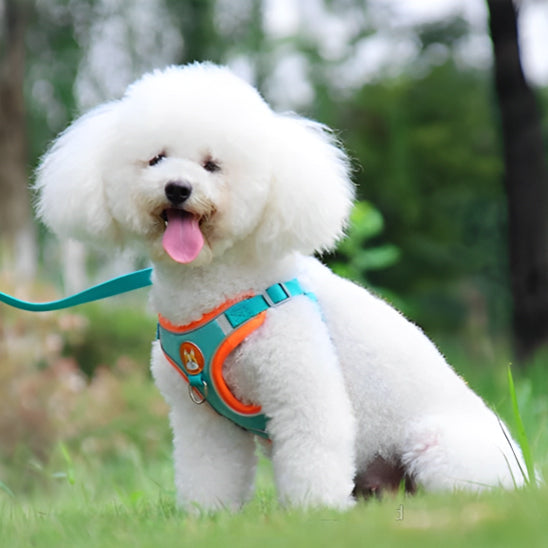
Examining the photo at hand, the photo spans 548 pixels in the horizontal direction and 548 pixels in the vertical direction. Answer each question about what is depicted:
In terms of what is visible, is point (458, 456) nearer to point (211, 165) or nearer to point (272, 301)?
point (272, 301)

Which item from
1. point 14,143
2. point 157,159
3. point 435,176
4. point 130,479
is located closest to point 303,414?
point 157,159

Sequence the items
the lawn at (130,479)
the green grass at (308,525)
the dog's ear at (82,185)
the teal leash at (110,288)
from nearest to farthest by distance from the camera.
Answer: the green grass at (308,525) → the lawn at (130,479) → the dog's ear at (82,185) → the teal leash at (110,288)

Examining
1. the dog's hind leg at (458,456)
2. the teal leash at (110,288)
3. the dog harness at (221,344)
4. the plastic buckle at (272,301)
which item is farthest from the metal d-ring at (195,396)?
the dog's hind leg at (458,456)

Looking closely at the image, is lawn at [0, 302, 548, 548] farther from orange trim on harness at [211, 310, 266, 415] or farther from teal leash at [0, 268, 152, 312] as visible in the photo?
teal leash at [0, 268, 152, 312]

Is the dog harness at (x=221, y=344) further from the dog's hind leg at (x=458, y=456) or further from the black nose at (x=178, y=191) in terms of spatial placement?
the dog's hind leg at (x=458, y=456)

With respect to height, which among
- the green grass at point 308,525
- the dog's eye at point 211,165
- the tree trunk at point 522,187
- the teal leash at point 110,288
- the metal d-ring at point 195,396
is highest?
the tree trunk at point 522,187

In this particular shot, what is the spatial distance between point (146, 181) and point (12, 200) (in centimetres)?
826

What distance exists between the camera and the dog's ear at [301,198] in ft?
8.04

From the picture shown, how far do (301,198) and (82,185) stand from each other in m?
0.67

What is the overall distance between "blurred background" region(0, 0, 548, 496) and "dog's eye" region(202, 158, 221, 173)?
621 millimetres

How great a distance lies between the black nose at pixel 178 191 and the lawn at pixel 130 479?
879mm

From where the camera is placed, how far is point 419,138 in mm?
21062

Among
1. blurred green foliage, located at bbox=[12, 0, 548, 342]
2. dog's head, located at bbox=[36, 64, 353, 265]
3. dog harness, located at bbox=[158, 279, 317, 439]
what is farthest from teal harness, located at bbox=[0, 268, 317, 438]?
blurred green foliage, located at bbox=[12, 0, 548, 342]

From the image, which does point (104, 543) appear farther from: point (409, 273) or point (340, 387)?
point (409, 273)
